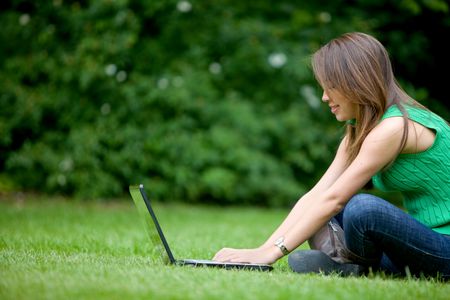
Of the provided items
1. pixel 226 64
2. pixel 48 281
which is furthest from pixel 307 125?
pixel 48 281

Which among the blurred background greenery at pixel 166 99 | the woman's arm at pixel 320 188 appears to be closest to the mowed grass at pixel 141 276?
the woman's arm at pixel 320 188

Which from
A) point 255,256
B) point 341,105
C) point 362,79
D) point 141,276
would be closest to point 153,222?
point 141,276

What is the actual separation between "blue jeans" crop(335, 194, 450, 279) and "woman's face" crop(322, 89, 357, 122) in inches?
15.6

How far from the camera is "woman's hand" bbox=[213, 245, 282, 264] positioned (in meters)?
3.16

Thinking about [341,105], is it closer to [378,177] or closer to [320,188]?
[378,177]

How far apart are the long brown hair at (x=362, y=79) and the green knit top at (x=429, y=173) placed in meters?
0.06

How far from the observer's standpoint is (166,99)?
9.16m

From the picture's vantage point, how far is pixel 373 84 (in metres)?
3.10

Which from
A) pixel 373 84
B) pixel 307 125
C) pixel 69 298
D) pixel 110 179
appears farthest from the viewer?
pixel 307 125

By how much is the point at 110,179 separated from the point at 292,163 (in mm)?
2721

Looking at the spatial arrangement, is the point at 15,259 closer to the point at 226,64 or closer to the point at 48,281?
the point at 48,281

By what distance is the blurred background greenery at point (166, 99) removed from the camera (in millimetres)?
9031

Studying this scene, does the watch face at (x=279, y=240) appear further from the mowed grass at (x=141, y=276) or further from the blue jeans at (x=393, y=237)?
the blue jeans at (x=393, y=237)

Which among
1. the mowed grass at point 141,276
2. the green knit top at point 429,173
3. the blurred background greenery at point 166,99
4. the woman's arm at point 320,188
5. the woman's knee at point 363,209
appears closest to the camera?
the mowed grass at point 141,276
